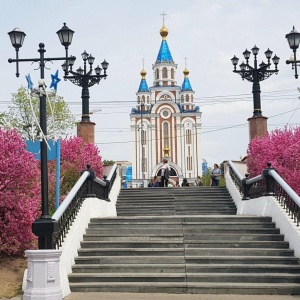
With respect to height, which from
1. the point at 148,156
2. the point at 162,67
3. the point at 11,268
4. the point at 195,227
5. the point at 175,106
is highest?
the point at 162,67

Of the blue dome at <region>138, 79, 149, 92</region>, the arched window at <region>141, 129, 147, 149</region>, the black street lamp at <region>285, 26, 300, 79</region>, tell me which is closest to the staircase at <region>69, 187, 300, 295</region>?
the black street lamp at <region>285, 26, 300, 79</region>

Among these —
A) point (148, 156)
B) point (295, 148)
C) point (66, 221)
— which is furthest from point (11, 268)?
point (148, 156)

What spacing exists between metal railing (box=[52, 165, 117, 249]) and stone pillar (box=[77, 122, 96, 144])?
828 centimetres

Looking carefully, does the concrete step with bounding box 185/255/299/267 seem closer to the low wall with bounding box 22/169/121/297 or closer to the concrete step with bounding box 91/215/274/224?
the concrete step with bounding box 91/215/274/224

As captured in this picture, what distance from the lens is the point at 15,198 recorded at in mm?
12508

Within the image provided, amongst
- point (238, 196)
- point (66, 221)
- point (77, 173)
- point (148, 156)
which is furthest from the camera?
point (148, 156)

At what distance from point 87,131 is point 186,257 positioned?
49.5 ft

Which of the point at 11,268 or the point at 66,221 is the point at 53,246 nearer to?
the point at 66,221

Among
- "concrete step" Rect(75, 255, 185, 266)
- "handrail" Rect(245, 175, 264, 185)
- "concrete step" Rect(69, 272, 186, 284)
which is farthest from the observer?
"handrail" Rect(245, 175, 264, 185)

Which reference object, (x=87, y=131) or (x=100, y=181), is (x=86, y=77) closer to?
(x=87, y=131)

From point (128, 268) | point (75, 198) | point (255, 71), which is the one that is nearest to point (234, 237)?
point (128, 268)

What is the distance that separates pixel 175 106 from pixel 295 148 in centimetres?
7500

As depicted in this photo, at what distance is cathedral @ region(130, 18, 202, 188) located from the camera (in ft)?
298

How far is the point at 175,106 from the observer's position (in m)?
93.2
